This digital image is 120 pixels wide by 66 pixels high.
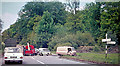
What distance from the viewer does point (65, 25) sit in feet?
243

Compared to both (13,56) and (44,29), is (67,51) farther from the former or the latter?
(44,29)

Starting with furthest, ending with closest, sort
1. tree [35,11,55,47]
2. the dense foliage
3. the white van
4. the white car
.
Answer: tree [35,11,55,47] → the dense foliage → the white van → the white car

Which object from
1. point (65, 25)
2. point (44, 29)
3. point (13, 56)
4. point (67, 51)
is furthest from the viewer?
point (44, 29)

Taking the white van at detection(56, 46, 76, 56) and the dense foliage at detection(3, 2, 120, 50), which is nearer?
the white van at detection(56, 46, 76, 56)

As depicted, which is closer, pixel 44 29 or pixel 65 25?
pixel 65 25

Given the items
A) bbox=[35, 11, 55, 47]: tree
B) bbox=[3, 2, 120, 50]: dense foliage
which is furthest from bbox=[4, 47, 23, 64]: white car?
bbox=[35, 11, 55, 47]: tree

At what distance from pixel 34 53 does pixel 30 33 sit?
32710mm

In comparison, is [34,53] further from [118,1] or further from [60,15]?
[60,15]

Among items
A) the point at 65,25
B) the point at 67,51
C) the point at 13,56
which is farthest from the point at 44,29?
the point at 13,56

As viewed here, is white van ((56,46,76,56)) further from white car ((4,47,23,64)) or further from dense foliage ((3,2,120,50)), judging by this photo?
white car ((4,47,23,64))

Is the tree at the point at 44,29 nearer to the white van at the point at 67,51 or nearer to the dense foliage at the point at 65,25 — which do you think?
the dense foliage at the point at 65,25

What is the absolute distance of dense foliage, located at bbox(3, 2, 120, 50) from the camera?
51.4 metres

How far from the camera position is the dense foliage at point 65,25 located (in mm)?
51375

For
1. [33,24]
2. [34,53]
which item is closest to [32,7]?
[33,24]
